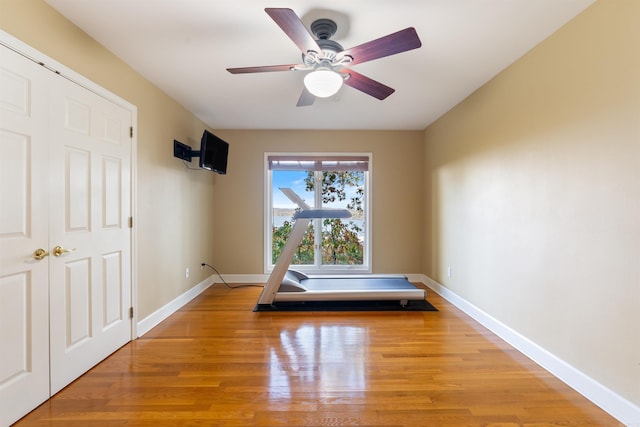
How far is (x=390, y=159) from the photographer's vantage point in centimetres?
473

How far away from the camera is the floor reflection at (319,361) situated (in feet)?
6.45

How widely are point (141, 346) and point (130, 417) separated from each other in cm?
97

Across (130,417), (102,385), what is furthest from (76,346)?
(130,417)

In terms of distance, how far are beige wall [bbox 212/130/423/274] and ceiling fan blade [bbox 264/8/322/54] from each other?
2.87 meters

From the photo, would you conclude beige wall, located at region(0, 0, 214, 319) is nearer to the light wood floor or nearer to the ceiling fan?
the light wood floor

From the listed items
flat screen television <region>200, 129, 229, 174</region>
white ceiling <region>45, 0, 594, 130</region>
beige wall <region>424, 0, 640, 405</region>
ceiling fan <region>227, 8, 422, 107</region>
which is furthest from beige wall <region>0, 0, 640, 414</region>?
ceiling fan <region>227, 8, 422, 107</region>

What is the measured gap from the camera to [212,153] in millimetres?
3666

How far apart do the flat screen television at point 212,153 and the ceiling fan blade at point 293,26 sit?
204 cm

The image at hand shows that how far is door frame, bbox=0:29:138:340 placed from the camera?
164cm

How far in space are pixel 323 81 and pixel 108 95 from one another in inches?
67.8

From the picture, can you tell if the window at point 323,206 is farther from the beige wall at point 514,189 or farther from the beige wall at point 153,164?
the beige wall at point 153,164

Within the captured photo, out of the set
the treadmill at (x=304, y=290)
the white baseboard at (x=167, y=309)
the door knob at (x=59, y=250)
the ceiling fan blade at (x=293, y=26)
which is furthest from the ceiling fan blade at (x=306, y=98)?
the white baseboard at (x=167, y=309)

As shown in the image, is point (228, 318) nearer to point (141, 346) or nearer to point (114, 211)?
point (141, 346)

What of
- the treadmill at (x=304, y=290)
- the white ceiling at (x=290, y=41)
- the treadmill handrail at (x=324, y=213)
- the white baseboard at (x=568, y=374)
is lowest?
the white baseboard at (x=568, y=374)
